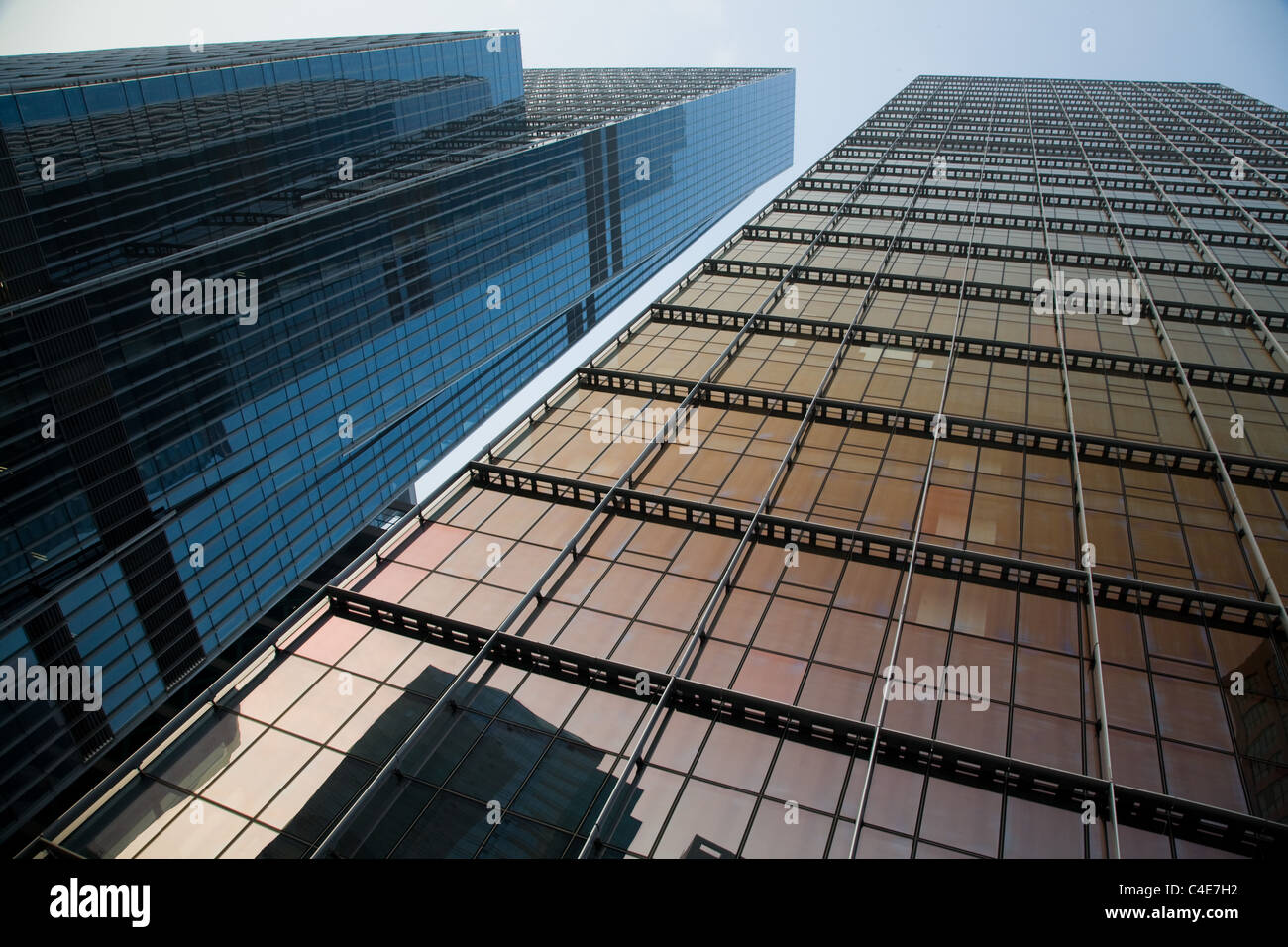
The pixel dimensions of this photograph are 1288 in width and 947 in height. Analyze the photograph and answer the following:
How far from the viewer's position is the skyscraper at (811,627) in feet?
50.3

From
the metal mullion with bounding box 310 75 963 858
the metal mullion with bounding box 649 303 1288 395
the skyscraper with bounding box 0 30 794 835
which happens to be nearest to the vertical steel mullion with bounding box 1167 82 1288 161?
the metal mullion with bounding box 649 303 1288 395

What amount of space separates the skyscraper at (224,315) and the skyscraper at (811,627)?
2645 cm

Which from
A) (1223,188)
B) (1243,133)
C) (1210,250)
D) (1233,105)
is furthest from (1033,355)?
(1233,105)

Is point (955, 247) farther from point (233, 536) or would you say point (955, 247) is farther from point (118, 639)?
point (118, 639)

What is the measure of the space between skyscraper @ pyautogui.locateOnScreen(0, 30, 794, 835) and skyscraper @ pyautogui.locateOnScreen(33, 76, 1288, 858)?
2645 centimetres

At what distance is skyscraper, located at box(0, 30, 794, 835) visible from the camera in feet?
122

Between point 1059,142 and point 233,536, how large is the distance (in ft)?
295

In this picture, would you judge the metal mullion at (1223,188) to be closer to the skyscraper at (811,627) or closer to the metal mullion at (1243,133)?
the metal mullion at (1243,133)

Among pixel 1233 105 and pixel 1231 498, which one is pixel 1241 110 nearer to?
pixel 1233 105

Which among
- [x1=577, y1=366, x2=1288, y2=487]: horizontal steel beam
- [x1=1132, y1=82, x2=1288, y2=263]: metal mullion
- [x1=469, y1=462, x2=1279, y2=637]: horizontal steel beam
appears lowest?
[x1=469, y1=462, x2=1279, y2=637]: horizontal steel beam

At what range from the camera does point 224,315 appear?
47781 mm

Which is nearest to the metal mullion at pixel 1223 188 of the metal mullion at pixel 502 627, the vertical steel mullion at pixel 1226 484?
the vertical steel mullion at pixel 1226 484

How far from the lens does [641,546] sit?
23.5 m

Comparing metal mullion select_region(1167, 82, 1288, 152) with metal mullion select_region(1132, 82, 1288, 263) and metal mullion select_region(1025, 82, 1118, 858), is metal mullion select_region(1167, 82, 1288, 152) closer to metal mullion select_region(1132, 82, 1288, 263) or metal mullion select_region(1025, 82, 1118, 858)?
metal mullion select_region(1132, 82, 1288, 263)
